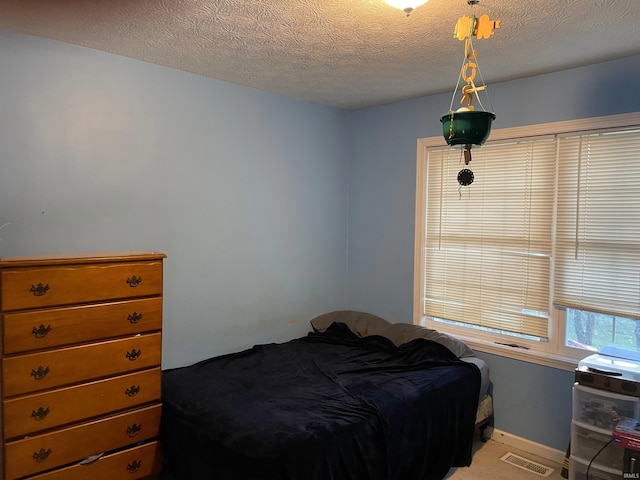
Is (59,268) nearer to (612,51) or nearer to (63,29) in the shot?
(63,29)

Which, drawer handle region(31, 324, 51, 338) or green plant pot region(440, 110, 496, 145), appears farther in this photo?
drawer handle region(31, 324, 51, 338)

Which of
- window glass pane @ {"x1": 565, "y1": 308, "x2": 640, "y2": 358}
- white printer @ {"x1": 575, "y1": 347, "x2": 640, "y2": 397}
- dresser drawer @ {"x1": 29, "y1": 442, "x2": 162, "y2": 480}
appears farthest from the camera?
window glass pane @ {"x1": 565, "y1": 308, "x2": 640, "y2": 358}

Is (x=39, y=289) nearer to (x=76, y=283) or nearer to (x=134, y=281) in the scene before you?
(x=76, y=283)

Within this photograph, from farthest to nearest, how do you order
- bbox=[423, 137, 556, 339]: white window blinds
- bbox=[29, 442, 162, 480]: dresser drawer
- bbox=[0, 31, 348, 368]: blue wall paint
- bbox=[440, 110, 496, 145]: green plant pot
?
bbox=[423, 137, 556, 339]: white window blinds → bbox=[0, 31, 348, 368]: blue wall paint → bbox=[29, 442, 162, 480]: dresser drawer → bbox=[440, 110, 496, 145]: green plant pot

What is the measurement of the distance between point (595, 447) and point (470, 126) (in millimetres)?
1912

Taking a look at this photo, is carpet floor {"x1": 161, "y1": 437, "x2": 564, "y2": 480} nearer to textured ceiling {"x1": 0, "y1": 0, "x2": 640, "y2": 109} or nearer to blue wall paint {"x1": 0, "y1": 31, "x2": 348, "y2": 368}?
blue wall paint {"x1": 0, "y1": 31, "x2": 348, "y2": 368}

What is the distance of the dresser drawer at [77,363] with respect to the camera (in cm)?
200

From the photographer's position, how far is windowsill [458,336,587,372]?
9.49 ft

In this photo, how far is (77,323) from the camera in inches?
85.0

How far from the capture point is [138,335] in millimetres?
2371

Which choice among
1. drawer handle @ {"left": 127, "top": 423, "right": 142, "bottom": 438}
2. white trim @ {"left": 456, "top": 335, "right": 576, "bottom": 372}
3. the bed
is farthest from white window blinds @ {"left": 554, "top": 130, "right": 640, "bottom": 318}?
drawer handle @ {"left": 127, "top": 423, "right": 142, "bottom": 438}

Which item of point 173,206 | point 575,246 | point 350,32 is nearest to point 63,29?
point 173,206

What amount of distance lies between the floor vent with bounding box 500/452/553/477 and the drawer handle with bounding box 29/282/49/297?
287cm

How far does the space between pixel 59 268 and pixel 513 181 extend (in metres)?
2.82
